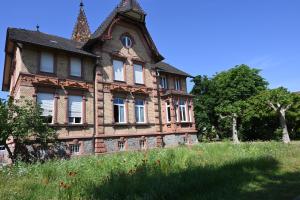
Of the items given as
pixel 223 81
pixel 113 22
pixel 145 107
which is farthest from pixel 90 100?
pixel 223 81

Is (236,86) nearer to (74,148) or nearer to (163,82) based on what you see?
(163,82)

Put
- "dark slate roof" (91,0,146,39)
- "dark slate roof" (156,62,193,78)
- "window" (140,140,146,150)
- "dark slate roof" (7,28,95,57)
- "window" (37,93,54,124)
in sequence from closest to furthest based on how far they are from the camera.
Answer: "dark slate roof" (7,28,95,57) < "window" (37,93,54,124) < "dark slate roof" (91,0,146,39) < "window" (140,140,146,150) < "dark slate roof" (156,62,193,78)

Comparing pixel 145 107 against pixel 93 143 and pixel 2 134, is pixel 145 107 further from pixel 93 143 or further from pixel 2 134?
pixel 2 134

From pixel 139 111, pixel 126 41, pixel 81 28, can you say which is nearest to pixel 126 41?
pixel 126 41

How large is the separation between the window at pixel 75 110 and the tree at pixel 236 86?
18.1 meters

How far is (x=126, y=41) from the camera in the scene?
23.6 meters

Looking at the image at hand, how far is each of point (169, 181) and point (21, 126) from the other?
10.6 m

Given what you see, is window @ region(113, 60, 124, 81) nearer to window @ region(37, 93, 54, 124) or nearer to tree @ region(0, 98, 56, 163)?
window @ region(37, 93, 54, 124)

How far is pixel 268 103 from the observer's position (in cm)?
2355

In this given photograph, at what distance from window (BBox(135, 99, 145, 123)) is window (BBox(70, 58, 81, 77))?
5.57 meters

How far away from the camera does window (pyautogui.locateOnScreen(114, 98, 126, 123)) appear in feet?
70.1

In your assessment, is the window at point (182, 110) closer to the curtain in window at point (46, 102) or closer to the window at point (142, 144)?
the window at point (142, 144)

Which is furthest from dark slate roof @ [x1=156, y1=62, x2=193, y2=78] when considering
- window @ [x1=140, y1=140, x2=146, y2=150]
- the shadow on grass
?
the shadow on grass

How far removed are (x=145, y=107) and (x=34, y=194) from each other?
1680 cm
